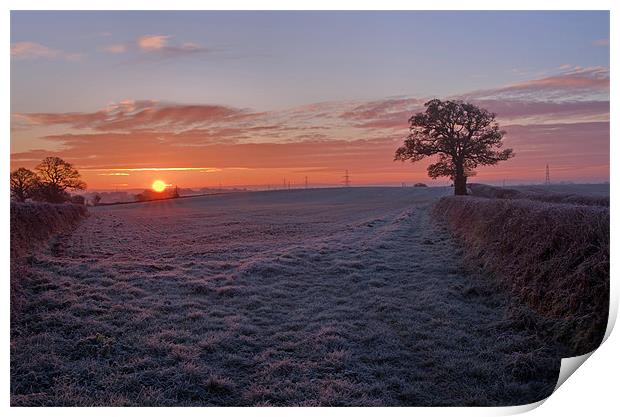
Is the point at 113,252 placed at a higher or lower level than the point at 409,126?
lower

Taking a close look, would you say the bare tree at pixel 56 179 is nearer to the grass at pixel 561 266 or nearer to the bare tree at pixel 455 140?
the grass at pixel 561 266

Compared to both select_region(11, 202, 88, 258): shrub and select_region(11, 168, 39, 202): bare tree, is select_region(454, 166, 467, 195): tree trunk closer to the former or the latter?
select_region(11, 202, 88, 258): shrub

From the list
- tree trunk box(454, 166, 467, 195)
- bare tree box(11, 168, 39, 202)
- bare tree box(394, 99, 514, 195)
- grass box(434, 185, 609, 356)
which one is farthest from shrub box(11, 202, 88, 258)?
tree trunk box(454, 166, 467, 195)

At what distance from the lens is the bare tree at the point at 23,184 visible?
38.9ft

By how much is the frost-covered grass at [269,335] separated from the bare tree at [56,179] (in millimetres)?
2431

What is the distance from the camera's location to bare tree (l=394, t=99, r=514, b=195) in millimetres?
28875

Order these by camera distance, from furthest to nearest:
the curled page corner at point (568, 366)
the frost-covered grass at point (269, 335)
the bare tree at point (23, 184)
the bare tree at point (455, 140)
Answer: the bare tree at point (455, 140)
the bare tree at point (23, 184)
the curled page corner at point (568, 366)
the frost-covered grass at point (269, 335)

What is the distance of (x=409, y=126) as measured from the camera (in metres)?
30.0

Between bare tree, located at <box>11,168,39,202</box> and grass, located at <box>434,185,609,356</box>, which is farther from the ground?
bare tree, located at <box>11,168,39,202</box>

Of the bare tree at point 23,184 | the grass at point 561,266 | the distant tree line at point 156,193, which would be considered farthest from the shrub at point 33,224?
the grass at point 561,266

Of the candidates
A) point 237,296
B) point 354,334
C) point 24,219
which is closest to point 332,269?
point 237,296

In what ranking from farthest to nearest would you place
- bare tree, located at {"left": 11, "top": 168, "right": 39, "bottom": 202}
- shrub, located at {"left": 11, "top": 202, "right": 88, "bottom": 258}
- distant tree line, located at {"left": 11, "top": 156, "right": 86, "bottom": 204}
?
distant tree line, located at {"left": 11, "top": 156, "right": 86, "bottom": 204}
bare tree, located at {"left": 11, "top": 168, "right": 39, "bottom": 202}
shrub, located at {"left": 11, "top": 202, "right": 88, "bottom": 258}

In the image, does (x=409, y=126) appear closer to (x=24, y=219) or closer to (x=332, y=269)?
(x=332, y=269)
